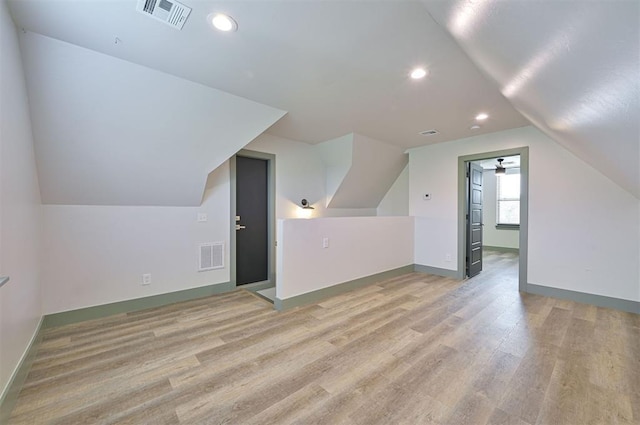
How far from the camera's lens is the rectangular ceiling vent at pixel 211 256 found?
3529 mm

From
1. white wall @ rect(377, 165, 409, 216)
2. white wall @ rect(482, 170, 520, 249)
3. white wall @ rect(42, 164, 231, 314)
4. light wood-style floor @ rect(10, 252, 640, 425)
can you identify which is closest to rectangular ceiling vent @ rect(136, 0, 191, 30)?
white wall @ rect(42, 164, 231, 314)

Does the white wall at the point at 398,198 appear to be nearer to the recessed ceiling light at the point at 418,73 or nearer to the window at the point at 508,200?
the recessed ceiling light at the point at 418,73

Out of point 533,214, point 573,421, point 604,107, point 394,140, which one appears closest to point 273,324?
point 573,421

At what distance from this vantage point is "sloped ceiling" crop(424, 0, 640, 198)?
73 centimetres

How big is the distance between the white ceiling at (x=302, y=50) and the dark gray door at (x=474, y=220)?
1661mm

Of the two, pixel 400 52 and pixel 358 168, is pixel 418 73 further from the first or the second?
pixel 358 168

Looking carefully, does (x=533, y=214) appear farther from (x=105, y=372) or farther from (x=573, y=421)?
(x=105, y=372)

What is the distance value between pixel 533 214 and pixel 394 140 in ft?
7.62

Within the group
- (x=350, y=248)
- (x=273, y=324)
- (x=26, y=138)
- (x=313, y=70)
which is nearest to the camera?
(x=26, y=138)

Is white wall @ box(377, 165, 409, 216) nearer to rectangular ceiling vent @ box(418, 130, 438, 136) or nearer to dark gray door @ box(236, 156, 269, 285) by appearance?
rectangular ceiling vent @ box(418, 130, 438, 136)

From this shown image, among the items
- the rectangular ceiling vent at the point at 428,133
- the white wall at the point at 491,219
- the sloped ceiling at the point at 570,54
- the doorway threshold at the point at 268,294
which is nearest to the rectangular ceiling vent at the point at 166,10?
the sloped ceiling at the point at 570,54

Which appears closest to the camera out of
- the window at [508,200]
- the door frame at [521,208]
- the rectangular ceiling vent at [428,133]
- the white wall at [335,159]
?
the door frame at [521,208]

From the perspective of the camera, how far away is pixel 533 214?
368cm

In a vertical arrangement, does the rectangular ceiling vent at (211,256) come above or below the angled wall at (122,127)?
below
